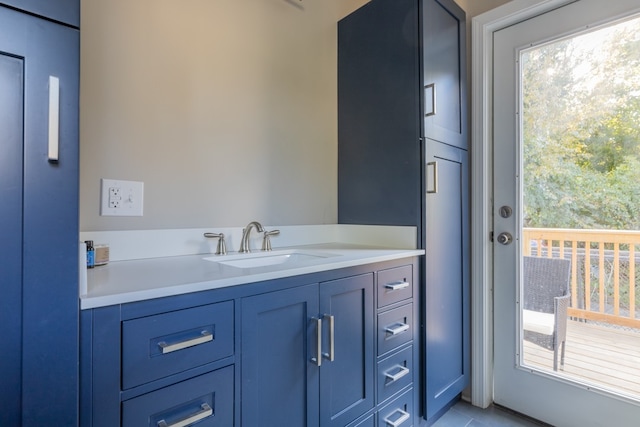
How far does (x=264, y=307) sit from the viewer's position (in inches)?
36.6

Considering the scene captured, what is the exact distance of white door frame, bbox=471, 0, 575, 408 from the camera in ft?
5.68

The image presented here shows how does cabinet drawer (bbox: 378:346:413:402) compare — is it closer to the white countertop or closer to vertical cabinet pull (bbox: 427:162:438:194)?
the white countertop

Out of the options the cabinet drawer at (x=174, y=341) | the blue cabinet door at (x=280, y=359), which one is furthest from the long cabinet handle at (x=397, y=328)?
the cabinet drawer at (x=174, y=341)

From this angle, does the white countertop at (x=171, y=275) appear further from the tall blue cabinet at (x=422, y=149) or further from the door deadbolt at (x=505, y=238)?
the door deadbolt at (x=505, y=238)

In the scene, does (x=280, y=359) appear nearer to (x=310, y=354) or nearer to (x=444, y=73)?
(x=310, y=354)

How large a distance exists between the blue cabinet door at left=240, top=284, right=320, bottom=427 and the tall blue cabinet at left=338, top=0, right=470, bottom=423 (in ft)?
2.16

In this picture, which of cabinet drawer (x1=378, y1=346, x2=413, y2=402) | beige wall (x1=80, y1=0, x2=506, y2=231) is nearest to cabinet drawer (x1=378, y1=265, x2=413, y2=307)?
cabinet drawer (x1=378, y1=346, x2=413, y2=402)

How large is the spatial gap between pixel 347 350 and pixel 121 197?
974 mm

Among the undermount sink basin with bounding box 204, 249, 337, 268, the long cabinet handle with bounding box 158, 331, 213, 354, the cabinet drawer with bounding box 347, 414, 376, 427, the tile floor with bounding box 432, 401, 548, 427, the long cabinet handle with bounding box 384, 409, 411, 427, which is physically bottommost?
the tile floor with bounding box 432, 401, 548, 427

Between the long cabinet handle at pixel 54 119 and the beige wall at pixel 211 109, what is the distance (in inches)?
22.2

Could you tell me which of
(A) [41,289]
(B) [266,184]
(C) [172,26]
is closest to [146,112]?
(C) [172,26]

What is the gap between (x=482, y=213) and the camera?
5.70ft

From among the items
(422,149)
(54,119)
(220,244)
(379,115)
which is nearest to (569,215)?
(422,149)

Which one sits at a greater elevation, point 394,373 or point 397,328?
point 397,328
